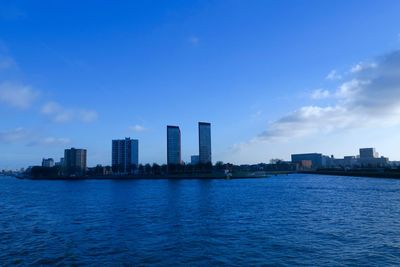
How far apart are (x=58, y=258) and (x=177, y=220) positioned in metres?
15.9

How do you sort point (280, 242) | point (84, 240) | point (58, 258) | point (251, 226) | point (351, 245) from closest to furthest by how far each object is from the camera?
point (58, 258), point (351, 245), point (280, 242), point (84, 240), point (251, 226)

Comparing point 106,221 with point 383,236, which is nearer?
point 383,236

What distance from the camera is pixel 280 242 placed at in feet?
80.2

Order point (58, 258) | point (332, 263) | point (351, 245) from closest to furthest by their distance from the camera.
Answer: point (332, 263), point (58, 258), point (351, 245)

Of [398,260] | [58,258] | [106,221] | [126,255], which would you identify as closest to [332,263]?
[398,260]

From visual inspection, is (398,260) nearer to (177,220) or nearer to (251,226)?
(251,226)

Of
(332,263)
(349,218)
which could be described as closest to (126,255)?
(332,263)

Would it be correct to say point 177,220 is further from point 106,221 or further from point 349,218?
point 349,218

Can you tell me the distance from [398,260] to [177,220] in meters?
21.8

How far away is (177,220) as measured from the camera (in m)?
35.8

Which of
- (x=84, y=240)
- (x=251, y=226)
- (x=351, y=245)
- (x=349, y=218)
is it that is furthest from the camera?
(x=349, y=218)

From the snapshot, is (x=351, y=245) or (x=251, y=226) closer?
(x=351, y=245)

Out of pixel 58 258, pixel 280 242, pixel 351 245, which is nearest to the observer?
pixel 58 258

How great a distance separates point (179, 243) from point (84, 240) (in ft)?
25.6
